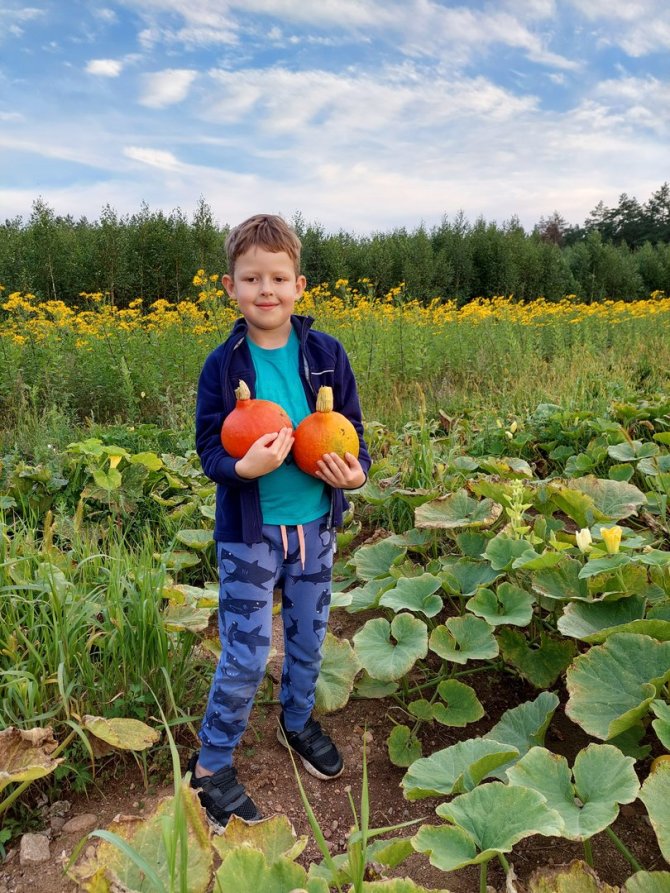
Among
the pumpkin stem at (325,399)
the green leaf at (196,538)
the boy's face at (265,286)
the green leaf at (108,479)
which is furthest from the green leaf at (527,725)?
the green leaf at (108,479)

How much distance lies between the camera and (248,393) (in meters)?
1.64

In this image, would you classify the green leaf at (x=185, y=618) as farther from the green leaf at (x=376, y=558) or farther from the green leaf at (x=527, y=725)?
the green leaf at (x=527, y=725)

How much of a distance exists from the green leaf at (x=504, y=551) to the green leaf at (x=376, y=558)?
433 mm

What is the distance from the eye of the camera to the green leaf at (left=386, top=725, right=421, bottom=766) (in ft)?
6.03

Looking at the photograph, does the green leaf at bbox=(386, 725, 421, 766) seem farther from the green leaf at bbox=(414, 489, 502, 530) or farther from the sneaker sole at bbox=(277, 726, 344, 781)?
the green leaf at bbox=(414, 489, 502, 530)

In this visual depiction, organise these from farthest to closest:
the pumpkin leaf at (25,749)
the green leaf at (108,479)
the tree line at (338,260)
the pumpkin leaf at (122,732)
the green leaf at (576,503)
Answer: the tree line at (338,260) → the green leaf at (108,479) → the green leaf at (576,503) → the pumpkin leaf at (122,732) → the pumpkin leaf at (25,749)

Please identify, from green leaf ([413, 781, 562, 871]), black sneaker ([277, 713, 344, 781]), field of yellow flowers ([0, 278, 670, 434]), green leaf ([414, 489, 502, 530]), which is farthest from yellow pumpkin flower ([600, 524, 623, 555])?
field of yellow flowers ([0, 278, 670, 434])

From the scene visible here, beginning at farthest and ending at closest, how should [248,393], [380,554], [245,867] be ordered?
[380,554] → [248,393] → [245,867]

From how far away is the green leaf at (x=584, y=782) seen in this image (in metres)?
1.23

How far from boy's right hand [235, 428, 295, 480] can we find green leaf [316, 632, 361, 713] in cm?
79

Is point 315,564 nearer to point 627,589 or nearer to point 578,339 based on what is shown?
point 627,589

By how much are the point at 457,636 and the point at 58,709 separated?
1.09 meters

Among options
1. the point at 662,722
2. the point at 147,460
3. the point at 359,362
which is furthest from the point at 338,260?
the point at 662,722

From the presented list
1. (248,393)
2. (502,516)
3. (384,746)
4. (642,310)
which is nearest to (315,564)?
(248,393)
